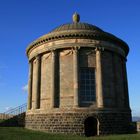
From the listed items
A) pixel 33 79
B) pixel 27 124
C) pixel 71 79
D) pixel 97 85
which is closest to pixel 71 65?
pixel 71 79

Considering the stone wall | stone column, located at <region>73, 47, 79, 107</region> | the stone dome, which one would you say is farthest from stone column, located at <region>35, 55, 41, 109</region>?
stone column, located at <region>73, 47, 79, 107</region>

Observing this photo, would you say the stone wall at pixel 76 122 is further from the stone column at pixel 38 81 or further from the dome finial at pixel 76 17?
the dome finial at pixel 76 17

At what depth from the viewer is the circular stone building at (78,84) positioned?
2336 centimetres

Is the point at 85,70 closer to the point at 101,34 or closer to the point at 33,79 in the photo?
the point at 101,34

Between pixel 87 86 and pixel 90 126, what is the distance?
13.4ft

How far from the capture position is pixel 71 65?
24.9m

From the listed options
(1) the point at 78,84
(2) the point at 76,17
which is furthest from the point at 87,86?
(2) the point at 76,17

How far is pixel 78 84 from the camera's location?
24.0m

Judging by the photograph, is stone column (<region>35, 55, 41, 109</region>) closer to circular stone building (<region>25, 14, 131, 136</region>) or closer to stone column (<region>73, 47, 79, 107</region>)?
circular stone building (<region>25, 14, 131, 136</region>)

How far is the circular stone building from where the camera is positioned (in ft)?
76.6

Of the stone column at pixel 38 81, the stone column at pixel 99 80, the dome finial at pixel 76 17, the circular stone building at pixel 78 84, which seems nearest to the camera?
the circular stone building at pixel 78 84

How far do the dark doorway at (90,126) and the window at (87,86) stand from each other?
1.70m

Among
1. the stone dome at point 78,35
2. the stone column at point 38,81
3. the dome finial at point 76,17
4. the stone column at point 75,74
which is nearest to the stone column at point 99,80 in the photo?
the stone dome at point 78,35

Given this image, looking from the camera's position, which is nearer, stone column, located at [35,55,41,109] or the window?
the window
